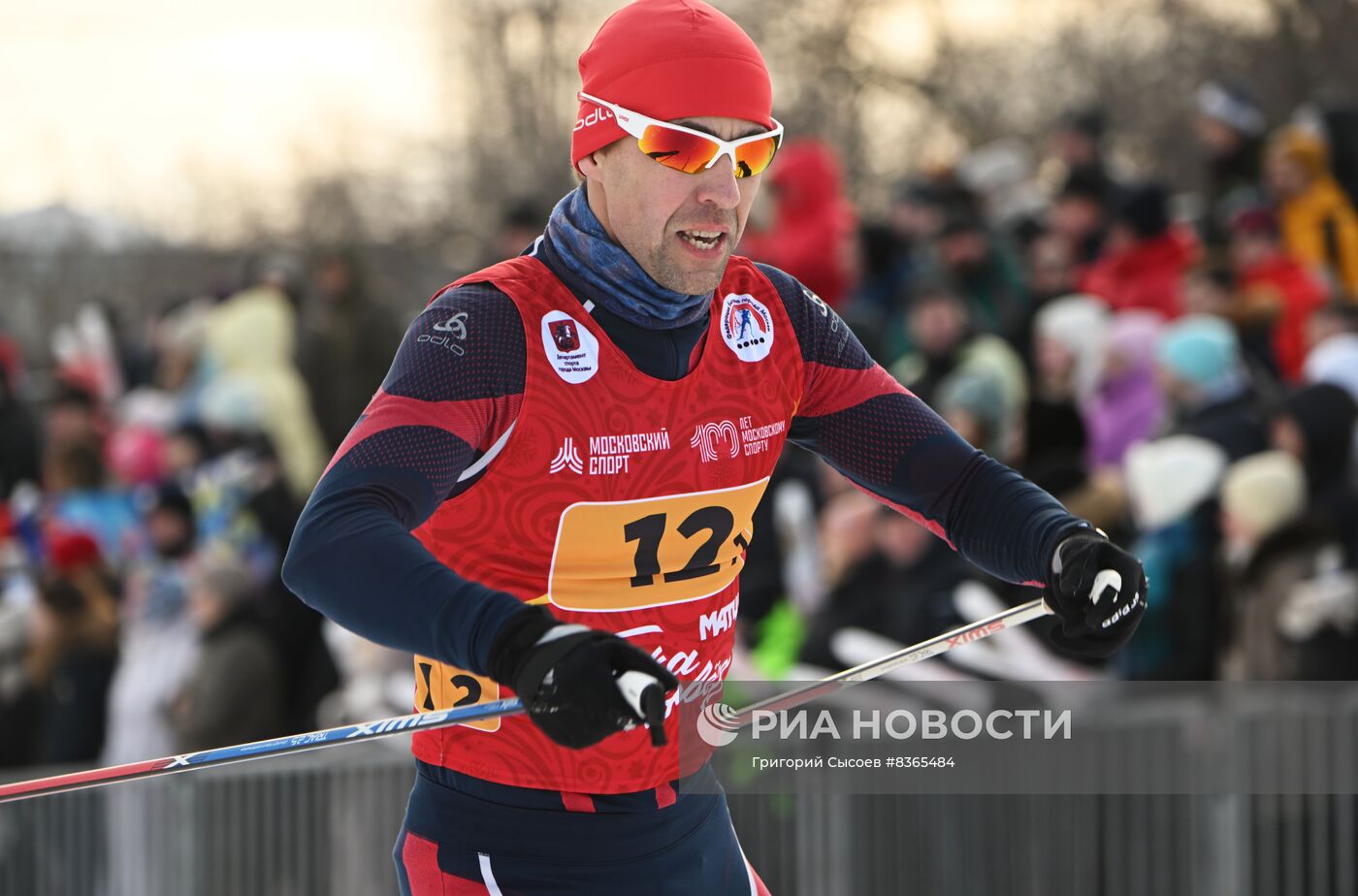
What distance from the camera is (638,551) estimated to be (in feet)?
9.59

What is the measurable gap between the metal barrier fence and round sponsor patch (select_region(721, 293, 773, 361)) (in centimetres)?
240

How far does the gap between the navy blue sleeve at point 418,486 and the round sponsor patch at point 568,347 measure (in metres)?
0.06

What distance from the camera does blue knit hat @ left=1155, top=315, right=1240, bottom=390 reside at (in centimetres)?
648

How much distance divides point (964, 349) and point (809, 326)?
4230 millimetres

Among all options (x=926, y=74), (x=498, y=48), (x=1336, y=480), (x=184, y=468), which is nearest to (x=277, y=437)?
(x=184, y=468)

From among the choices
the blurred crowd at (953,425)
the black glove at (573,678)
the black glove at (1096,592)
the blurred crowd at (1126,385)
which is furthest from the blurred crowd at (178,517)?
the black glove at (573,678)

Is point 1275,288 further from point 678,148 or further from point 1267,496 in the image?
point 678,148

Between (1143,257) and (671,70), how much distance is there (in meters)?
5.45

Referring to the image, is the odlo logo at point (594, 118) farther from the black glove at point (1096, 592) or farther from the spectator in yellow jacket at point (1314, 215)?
the spectator in yellow jacket at point (1314, 215)

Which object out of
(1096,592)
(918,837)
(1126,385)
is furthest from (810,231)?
(1096,592)

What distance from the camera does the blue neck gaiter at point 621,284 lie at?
9.75 feet

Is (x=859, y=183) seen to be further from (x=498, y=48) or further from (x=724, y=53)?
(x=724, y=53)

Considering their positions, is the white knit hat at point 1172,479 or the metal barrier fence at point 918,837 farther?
the white knit hat at point 1172,479

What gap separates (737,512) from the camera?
10.0 ft
